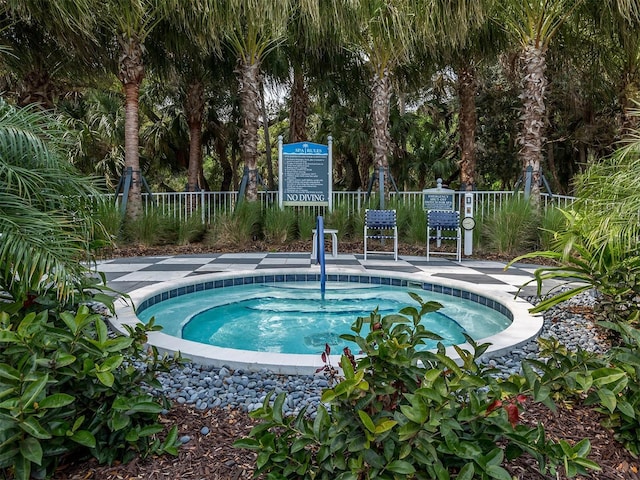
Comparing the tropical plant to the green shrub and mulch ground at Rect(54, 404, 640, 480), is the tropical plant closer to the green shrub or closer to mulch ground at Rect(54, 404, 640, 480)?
mulch ground at Rect(54, 404, 640, 480)

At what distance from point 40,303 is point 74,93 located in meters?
15.2

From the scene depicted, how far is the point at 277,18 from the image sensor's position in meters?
7.01

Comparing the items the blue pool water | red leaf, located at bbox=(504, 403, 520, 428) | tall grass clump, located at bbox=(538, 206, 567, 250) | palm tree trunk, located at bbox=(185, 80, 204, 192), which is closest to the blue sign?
the blue pool water

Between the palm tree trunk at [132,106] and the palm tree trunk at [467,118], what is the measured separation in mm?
7040

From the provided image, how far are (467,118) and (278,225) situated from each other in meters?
5.87

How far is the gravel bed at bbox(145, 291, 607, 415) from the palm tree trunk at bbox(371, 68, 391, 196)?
614 cm

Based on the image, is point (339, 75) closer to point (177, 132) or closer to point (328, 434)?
point (177, 132)

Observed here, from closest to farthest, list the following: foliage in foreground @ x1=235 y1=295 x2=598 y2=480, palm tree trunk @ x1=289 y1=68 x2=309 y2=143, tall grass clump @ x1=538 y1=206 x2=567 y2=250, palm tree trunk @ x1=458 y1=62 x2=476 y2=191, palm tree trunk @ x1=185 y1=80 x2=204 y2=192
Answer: foliage in foreground @ x1=235 y1=295 x2=598 y2=480 < tall grass clump @ x1=538 y1=206 x2=567 y2=250 < palm tree trunk @ x1=458 y1=62 x2=476 y2=191 < palm tree trunk @ x1=185 y1=80 x2=204 y2=192 < palm tree trunk @ x1=289 y1=68 x2=309 y2=143

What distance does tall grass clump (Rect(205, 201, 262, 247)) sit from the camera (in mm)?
7844

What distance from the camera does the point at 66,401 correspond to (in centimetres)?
130

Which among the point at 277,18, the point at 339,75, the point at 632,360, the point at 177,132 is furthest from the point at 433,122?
the point at 632,360

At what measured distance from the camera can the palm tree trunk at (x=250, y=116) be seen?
8531 millimetres

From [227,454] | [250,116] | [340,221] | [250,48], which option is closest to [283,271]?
[340,221]

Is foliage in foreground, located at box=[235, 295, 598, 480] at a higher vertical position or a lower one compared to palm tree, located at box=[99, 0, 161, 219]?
lower
